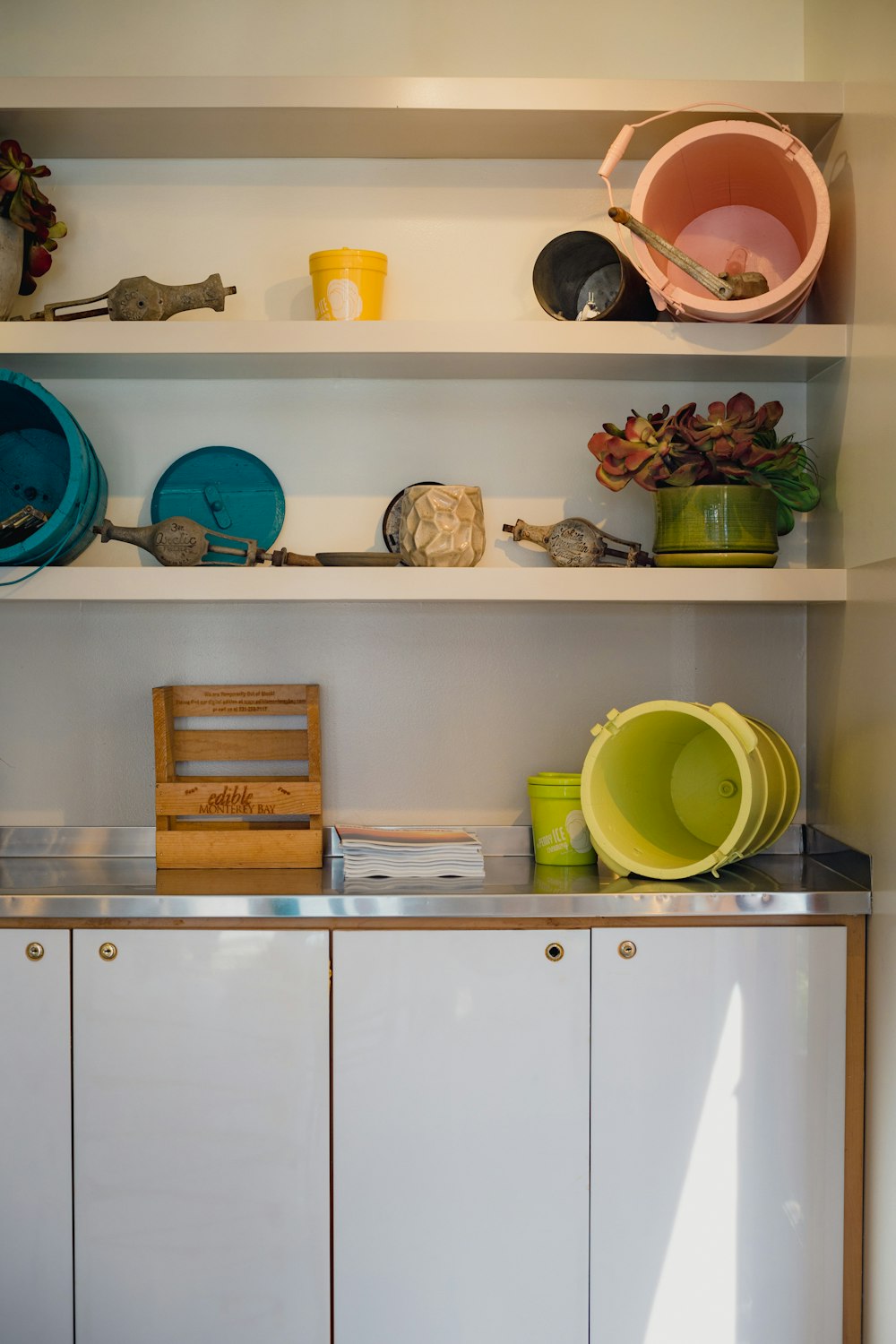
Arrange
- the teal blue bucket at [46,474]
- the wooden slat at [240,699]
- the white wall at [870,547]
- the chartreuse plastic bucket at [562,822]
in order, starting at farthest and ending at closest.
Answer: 1. the wooden slat at [240,699]
2. the chartreuse plastic bucket at [562,822]
3. the teal blue bucket at [46,474]
4. the white wall at [870,547]

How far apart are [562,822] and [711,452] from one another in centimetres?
75

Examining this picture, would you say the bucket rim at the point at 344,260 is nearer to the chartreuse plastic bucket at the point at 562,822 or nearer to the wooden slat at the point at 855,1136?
the chartreuse plastic bucket at the point at 562,822

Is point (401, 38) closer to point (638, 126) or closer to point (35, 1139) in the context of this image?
point (638, 126)

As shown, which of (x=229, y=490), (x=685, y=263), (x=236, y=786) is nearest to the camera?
(x=685, y=263)

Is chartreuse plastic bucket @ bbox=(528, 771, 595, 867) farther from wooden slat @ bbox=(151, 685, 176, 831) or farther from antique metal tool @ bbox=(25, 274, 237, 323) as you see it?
antique metal tool @ bbox=(25, 274, 237, 323)

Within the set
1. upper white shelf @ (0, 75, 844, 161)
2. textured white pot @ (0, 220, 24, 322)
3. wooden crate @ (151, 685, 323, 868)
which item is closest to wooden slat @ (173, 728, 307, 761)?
wooden crate @ (151, 685, 323, 868)

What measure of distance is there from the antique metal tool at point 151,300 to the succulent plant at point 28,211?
0.40 ft

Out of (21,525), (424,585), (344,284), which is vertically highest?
(344,284)

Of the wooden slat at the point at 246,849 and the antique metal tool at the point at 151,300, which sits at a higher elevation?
the antique metal tool at the point at 151,300

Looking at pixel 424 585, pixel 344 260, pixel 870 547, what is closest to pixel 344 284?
pixel 344 260

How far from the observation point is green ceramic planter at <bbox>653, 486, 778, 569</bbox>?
6.70ft

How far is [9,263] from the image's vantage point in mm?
2145

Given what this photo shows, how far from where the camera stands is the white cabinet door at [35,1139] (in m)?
1.89

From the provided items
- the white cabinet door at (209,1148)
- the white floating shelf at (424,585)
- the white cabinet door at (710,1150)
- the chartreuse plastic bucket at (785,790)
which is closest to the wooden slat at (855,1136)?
the white cabinet door at (710,1150)
